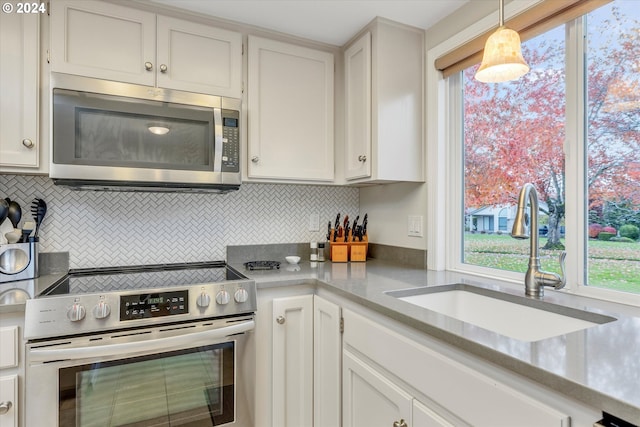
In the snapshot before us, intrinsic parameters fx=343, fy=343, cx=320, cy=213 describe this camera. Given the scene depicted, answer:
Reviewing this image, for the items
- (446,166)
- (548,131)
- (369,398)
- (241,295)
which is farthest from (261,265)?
(548,131)

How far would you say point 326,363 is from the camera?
5.08 ft

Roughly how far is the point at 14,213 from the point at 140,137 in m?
0.69

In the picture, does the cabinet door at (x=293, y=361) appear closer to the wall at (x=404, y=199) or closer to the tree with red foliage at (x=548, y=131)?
the wall at (x=404, y=199)

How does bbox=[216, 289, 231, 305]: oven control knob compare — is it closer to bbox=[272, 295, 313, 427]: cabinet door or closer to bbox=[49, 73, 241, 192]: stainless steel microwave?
bbox=[272, 295, 313, 427]: cabinet door

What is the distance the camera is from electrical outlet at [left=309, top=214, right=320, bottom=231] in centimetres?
230

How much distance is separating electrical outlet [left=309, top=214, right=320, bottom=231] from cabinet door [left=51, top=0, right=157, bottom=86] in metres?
1.20

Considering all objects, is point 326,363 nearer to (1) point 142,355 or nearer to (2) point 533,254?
(1) point 142,355

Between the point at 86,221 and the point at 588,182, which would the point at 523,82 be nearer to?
the point at 588,182

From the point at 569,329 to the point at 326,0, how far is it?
1.69 metres

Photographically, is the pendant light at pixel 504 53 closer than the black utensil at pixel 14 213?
Yes

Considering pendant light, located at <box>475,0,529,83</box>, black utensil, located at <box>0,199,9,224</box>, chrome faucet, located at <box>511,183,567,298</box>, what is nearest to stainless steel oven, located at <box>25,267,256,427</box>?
black utensil, located at <box>0,199,9,224</box>

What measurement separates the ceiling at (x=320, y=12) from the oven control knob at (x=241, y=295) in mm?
1377

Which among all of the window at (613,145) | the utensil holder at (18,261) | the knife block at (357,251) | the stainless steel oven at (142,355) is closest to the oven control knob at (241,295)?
the stainless steel oven at (142,355)

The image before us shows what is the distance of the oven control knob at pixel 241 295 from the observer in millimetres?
1467
